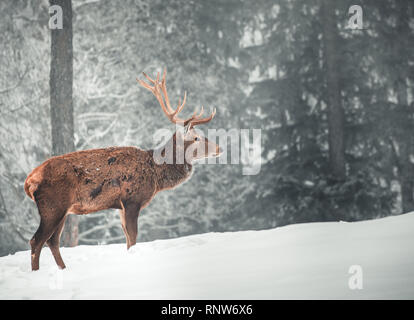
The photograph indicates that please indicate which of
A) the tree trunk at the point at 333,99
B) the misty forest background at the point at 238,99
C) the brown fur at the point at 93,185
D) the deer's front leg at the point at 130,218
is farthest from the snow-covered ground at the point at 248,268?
the misty forest background at the point at 238,99

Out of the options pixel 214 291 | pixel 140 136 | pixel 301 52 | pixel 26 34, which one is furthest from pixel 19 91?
pixel 214 291

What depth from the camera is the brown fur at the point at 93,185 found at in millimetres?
4824

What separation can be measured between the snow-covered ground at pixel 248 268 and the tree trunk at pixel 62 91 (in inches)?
92.9

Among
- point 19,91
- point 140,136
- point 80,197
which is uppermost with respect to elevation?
point 19,91

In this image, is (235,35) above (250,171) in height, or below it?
above

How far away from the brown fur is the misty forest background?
4.57 m

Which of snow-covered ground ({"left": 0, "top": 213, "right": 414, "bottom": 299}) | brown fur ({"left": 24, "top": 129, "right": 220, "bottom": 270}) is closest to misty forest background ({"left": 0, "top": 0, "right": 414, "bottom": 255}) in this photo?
brown fur ({"left": 24, "top": 129, "right": 220, "bottom": 270})

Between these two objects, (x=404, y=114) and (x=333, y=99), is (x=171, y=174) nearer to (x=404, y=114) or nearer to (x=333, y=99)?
(x=333, y=99)

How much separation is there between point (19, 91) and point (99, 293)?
7696mm

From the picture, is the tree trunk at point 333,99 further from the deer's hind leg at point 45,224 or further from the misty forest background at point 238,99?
the deer's hind leg at point 45,224

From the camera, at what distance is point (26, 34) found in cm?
1053

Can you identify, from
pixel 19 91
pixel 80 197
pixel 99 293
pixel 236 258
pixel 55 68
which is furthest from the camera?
pixel 19 91

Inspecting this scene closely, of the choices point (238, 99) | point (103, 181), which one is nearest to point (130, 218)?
point (103, 181)
